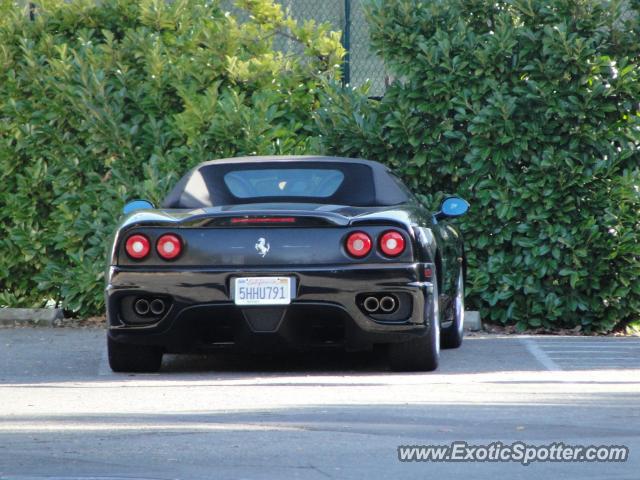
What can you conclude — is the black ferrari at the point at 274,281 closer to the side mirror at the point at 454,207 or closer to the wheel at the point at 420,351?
the wheel at the point at 420,351

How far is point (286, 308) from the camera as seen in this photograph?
9148mm

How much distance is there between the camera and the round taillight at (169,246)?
9242 millimetres

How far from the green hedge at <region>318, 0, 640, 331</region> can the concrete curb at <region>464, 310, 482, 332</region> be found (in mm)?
195

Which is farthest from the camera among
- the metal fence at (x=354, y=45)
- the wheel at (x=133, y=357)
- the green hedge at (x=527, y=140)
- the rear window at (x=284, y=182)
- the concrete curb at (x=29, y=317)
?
the metal fence at (x=354, y=45)

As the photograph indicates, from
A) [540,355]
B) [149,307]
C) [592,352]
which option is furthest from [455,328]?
[149,307]

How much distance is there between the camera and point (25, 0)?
14.7 m

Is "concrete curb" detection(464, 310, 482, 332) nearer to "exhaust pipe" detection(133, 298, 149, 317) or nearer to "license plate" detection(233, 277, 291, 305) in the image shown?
"license plate" detection(233, 277, 291, 305)

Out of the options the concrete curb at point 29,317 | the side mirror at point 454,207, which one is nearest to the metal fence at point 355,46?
the concrete curb at point 29,317

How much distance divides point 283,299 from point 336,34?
5.70 metres

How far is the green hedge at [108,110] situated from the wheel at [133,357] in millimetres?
3624

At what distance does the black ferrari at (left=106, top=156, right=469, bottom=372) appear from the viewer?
9.14 m

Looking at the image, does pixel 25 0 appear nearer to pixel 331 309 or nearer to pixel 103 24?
pixel 103 24

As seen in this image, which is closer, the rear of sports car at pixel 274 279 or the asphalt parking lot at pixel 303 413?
the asphalt parking lot at pixel 303 413

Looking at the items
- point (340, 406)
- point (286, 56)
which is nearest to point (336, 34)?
point (286, 56)
